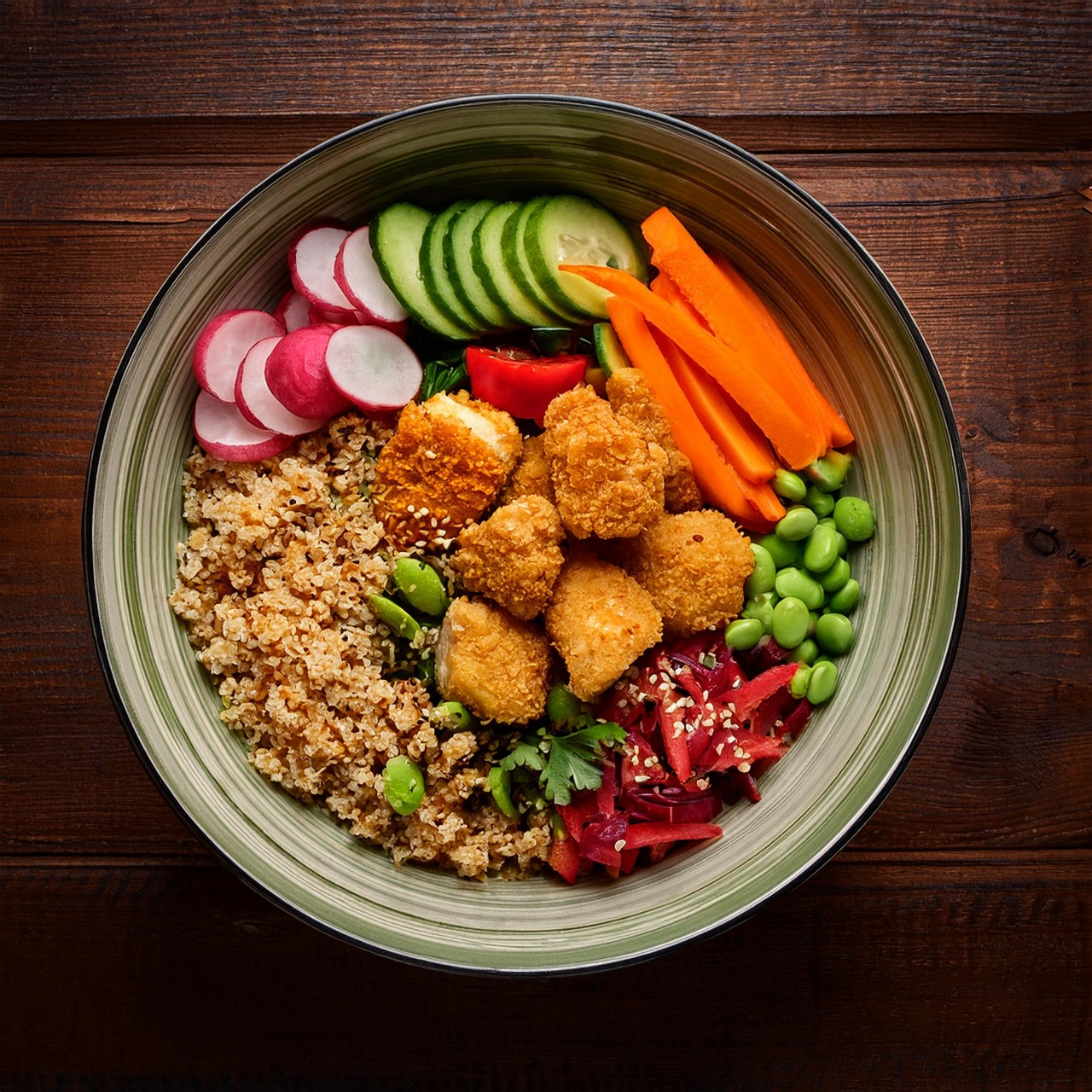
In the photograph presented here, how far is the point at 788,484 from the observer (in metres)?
2.21

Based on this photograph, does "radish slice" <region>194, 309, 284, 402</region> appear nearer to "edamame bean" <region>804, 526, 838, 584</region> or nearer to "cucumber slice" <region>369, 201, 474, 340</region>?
"cucumber slice" <region>369, 201, 474, 340</region>

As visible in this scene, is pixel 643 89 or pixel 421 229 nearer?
pixel 421 229

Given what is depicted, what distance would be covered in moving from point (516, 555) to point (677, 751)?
61 cm

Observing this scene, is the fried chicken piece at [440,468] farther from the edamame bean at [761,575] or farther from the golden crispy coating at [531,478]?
the edamame bean at [761,575]

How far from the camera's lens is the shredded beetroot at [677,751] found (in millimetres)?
2102

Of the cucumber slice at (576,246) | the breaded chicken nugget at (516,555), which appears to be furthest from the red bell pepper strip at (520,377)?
the breaded chicken nugget at (516,555)

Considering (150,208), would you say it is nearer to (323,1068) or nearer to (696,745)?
(696,745)

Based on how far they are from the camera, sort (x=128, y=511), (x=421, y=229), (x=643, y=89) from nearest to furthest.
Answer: (x=128, y=511)
(x=421, y=229)
(x=643, y=89)

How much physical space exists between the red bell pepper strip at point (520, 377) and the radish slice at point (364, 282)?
0.23 meters

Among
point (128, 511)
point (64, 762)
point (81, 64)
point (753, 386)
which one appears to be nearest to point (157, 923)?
point (64, 762)

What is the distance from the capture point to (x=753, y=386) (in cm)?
213

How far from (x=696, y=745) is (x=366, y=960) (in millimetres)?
1169

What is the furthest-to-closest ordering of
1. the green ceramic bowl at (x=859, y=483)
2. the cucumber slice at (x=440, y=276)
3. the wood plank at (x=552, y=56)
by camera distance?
1. the wood plank at (x=552, y=56)
2. the cucumber slice at (x=440, y=276)
3. the green ceramic bowl at (x=859, y=483)

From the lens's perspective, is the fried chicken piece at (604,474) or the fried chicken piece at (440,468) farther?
the fried chicken piece at (440,468)
